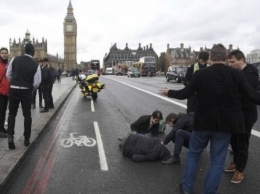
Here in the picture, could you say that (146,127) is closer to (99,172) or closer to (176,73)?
(99,172)

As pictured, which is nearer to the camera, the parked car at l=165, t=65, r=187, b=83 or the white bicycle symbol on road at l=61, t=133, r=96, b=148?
the white bicycle symbol on road at l=61, t=133, r=96, b=148

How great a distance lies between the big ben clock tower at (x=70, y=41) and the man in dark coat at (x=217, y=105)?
155 meters

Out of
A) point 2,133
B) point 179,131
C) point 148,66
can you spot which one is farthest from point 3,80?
point 148,66

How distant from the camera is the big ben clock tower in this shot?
16444cm

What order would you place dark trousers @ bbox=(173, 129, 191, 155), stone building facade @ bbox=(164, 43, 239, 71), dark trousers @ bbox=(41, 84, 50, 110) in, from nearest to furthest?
dark trousers @ bbox=(173, 129, 191, 155)
dark trousers @ bbox=(41, 84, 50, 110)
stone building facade @ bbox=(164, 43, 239, 71)

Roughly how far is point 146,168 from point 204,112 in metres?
1.93

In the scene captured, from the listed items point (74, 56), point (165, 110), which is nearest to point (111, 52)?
point (74, 56)

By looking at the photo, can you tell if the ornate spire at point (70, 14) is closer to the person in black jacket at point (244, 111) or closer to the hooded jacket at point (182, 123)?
the hooded jacket at point (182, 123)

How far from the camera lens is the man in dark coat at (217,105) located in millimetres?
4734

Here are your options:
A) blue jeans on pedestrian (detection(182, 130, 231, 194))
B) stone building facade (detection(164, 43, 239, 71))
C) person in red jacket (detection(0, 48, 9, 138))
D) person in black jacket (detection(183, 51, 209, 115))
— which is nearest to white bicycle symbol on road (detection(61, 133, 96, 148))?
person in red jacket (detection(0, 48, 9, 138))

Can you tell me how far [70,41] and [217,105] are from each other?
550 feet

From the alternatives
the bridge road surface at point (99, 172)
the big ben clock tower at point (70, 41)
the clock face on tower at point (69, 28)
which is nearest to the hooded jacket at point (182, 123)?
the bridge road surface at point (99, 172)

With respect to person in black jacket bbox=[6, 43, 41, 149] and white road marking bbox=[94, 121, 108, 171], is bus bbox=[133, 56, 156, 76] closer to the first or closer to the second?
white road marking bbox=[94, 121, 108, 171]

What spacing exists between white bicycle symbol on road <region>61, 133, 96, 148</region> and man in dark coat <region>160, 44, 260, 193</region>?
3.88 m
